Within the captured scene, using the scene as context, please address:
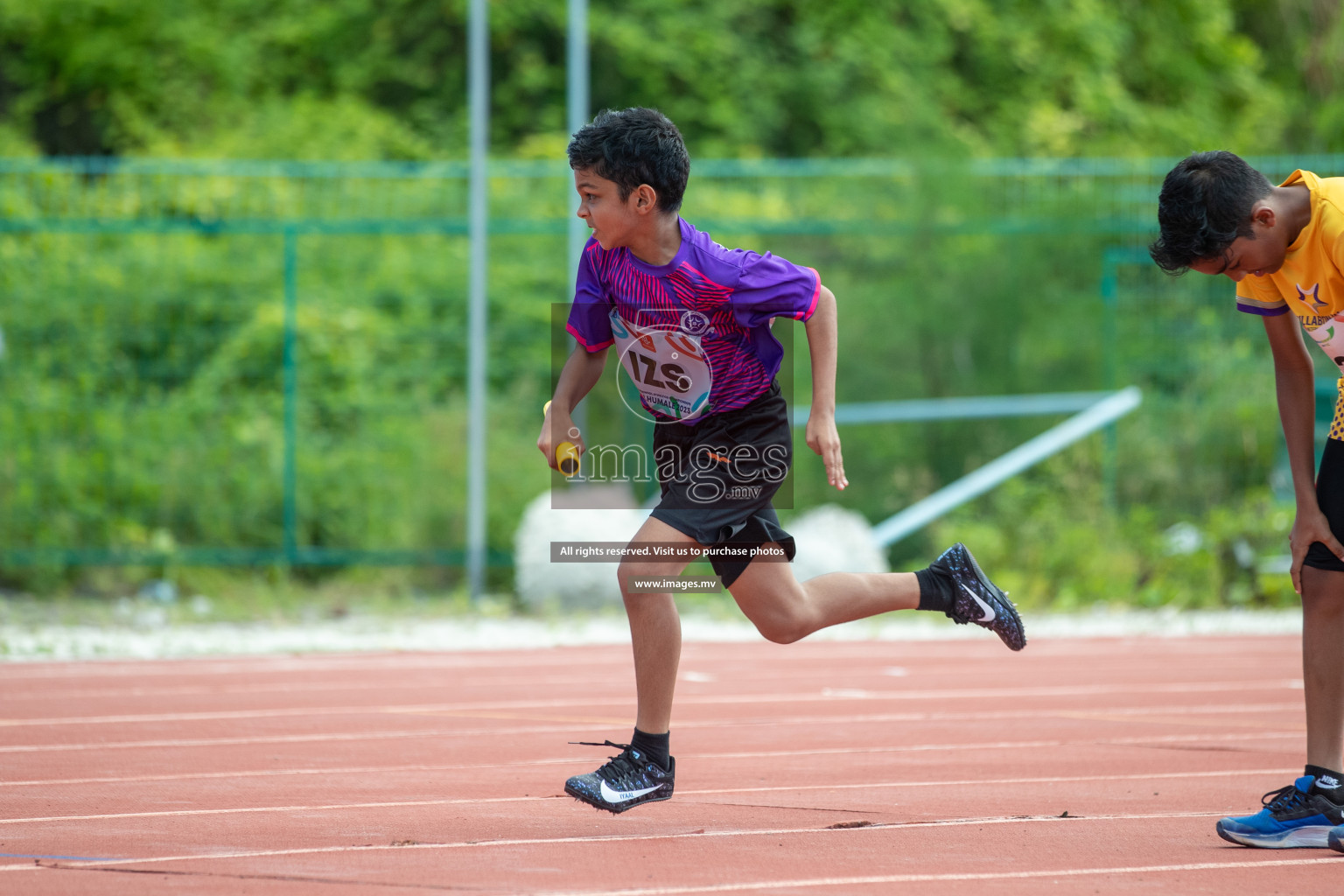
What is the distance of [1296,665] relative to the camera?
23.9ft

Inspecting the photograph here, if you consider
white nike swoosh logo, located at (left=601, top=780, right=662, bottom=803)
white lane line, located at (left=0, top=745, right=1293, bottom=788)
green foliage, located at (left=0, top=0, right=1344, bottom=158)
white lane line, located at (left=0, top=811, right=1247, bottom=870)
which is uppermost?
green foliage, located at (left=0, top=0, right=1344, bottom=158)

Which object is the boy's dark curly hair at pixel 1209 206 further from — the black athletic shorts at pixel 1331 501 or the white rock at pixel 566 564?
the white rock at pixel 566 564

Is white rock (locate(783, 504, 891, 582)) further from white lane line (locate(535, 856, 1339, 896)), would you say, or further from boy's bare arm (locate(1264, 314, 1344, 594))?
white lane line (locate(535, 856, 1339, 896))

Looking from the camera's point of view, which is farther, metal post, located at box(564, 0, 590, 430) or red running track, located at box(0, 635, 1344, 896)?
metal post, located at box(564, 0, 590, 430)

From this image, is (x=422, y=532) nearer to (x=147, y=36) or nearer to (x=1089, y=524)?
(x=1089, y=524)

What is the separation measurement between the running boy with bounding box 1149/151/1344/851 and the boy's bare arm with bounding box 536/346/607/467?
148 cm

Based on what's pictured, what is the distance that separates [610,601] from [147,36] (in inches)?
489

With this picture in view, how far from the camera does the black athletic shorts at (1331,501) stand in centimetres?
351

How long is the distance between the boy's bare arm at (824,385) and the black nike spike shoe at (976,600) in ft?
1.98

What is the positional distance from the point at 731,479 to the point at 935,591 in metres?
0.74

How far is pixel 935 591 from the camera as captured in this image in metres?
4.20

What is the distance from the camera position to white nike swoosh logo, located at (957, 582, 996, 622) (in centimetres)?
422

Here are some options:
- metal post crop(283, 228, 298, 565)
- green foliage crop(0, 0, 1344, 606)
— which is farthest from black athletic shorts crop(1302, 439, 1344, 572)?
metal post crop(283, 228, 298, 565)

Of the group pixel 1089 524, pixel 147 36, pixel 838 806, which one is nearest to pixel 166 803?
pixel 838 806
